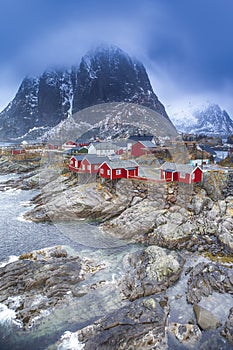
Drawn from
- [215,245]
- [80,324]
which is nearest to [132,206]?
[215,245]

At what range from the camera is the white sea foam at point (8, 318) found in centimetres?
1385

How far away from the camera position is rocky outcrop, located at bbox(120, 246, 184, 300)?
1632cm

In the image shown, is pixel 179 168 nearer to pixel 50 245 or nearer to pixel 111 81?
pixel 50 245

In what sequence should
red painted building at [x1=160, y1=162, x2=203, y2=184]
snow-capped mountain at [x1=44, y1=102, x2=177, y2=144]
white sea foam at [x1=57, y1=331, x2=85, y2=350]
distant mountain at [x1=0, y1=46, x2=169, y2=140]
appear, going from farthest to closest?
distant mountain at [x1=0, y1=46, x2=169, y2=140], snow-capped mountain at [x1=44, y1=102, x2=177, y2=144], red painted building at [x1=160, y1=162, x2=203, y2=184], white sea foam at [x1=57, y1=331, x2=85, y2=350]

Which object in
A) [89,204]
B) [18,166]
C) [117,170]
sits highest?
[117,170]

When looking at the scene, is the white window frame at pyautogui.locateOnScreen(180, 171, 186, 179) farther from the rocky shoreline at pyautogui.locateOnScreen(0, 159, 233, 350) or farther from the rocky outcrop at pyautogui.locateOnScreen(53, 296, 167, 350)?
the rocky outcrop at pyautogui.locateOnScreen(53, 296, 167, 350)

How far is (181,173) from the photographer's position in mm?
31047

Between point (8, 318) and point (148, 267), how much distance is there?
923cm

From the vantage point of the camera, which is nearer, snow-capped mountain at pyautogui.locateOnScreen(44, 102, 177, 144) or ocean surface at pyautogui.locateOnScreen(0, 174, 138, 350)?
ocean surface at pyautogui.locateOnScreen(0, 174, 138, 350)

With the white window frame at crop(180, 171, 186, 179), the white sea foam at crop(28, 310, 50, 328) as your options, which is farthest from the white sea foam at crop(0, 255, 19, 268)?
the white window frame at crop(180, 171, 186, 179)

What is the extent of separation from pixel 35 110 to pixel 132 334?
189650 millimetres

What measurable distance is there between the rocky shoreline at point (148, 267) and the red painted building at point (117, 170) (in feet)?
4.12

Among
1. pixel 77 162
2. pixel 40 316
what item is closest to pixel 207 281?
pixel 40 316

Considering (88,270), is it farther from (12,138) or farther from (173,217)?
(12,138)
